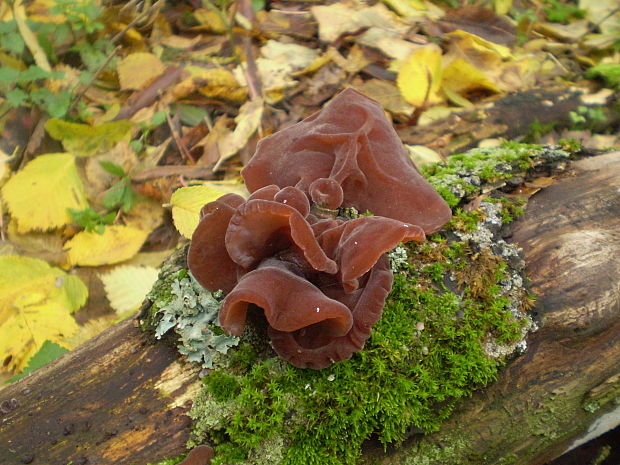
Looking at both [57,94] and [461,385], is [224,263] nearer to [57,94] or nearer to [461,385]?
[461,385]

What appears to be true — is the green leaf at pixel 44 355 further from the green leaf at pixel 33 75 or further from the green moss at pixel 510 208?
the green moss at pixel 510 208

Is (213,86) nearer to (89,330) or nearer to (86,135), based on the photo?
(86,135)

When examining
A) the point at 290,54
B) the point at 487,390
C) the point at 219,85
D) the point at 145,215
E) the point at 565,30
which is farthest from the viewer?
the point at 565,30

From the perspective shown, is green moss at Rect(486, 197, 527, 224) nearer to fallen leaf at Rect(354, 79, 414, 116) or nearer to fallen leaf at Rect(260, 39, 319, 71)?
fallen leaf at Rect(354, 79, 414, 116)

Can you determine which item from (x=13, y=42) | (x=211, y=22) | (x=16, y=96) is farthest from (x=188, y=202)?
(x=211, y=22)

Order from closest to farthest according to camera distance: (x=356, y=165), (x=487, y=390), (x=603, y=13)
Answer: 1. (x=487, y=390)
2. (x=356, y=165)
3. (x=603, y=13)

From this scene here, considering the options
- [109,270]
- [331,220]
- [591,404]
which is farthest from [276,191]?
[109,270]

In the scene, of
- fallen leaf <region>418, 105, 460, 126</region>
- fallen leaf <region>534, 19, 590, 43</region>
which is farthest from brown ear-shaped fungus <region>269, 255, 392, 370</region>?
fallen leaf <region>534, 19, 590, 43</region>
